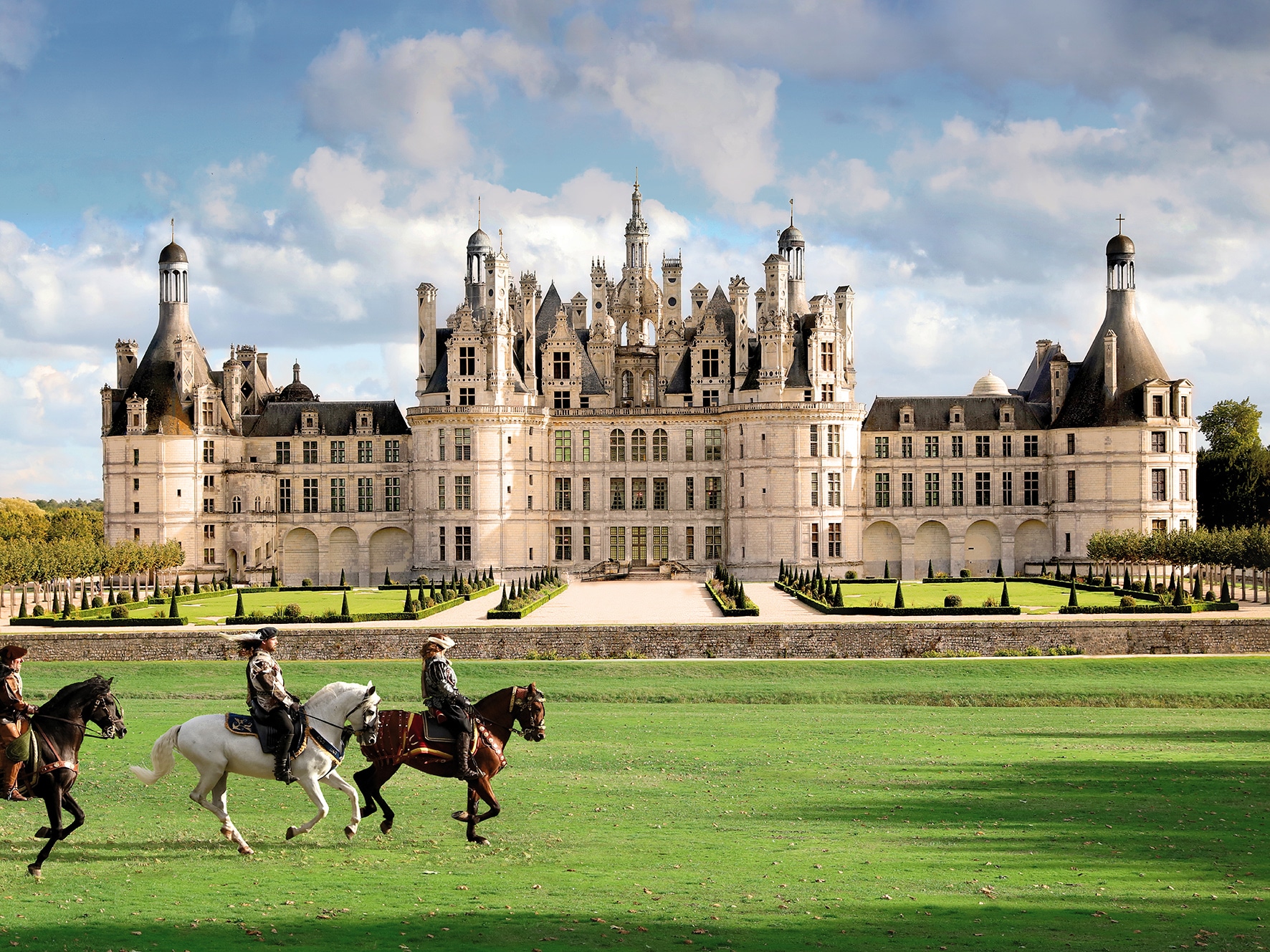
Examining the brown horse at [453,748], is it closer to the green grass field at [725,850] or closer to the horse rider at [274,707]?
the green grass field at [725,850]

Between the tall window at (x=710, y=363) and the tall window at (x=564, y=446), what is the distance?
7.52m

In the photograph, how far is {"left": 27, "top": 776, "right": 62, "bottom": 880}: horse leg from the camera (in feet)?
42.6

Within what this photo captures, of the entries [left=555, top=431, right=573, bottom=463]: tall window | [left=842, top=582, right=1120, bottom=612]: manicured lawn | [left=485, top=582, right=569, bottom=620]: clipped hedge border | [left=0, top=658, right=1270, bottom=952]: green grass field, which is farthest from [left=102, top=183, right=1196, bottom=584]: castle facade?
[left=0, top=658, right=1270, bottom=952]: green grass field

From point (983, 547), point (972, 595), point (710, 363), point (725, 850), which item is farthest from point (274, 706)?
point (983, 547)

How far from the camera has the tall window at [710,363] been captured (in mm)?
69312

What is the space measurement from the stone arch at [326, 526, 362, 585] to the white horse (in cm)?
5730

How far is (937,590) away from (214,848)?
4457 centimetres

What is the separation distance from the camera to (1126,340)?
6844 centimetres

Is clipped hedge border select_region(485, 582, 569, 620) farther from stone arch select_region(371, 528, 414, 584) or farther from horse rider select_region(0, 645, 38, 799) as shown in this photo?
horse rider select_region(0, 645, 38, 799)

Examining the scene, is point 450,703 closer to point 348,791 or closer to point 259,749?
point 348,791

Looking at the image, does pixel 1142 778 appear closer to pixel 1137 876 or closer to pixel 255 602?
pixel 1137 876

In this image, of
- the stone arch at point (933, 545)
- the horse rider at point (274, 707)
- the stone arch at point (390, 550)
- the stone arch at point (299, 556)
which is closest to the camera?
the horse rider at point (274, 707)

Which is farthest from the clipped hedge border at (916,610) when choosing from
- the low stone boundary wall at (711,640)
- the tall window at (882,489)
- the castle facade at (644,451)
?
the tall window at (882,489)

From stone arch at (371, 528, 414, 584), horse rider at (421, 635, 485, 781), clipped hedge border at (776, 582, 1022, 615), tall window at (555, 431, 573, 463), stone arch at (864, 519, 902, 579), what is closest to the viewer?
horse rider at (421, 635, 485, 781)
